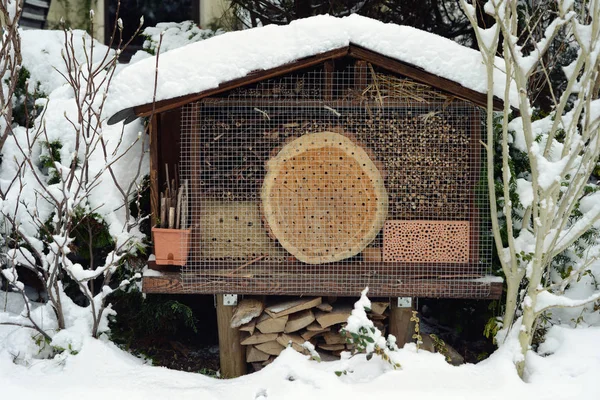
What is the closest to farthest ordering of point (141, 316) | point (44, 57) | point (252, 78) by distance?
1. point (252, 78)
2. point (141, 316)
3. point (44, 57)

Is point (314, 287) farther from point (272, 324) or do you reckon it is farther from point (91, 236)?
point (91, 236)

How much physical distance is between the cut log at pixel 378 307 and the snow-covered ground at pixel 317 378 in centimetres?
51

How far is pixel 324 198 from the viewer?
5.01 metres

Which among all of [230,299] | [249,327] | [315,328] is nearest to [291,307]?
[315,328]

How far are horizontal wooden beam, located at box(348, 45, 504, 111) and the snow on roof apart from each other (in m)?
0.07

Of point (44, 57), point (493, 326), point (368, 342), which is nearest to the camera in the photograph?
point (368, 342)

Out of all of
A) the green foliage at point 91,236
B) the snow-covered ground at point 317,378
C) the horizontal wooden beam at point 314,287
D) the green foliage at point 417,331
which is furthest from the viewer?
the green foliage at point 91,236

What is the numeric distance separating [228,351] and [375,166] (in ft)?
6.05

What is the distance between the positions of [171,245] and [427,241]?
1.90m

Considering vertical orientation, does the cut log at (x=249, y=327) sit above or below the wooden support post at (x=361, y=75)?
below

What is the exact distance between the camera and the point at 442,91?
4898 mm

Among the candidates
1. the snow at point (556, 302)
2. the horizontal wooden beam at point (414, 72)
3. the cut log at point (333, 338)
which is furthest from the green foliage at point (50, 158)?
the snow at point (556, 302)

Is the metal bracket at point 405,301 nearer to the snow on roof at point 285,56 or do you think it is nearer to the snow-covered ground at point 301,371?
the snow-covered ground at point 301,371

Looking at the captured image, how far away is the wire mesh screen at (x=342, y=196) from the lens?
4.96 meters
